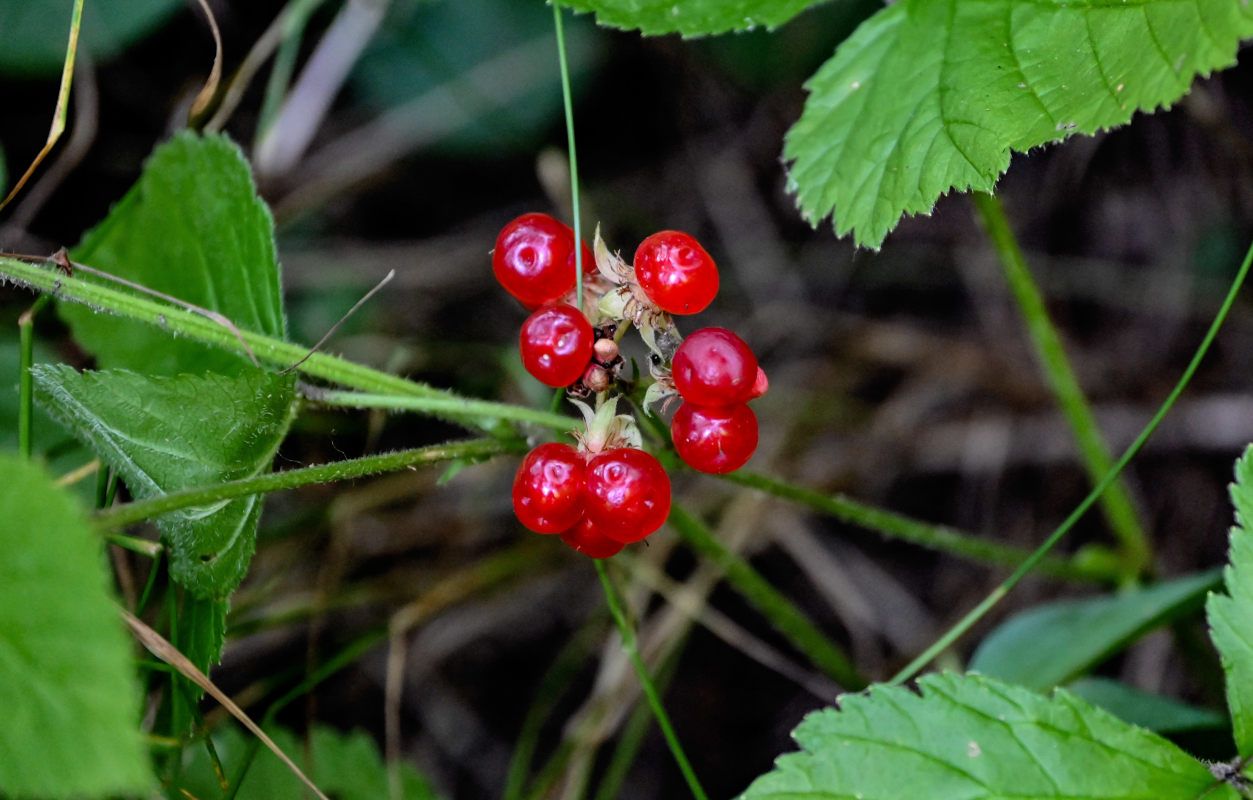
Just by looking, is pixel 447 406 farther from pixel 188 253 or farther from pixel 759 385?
pixel 188 253

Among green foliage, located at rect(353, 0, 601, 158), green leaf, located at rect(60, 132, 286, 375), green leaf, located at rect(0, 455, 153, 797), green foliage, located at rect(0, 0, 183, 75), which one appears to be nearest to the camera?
green leaf, located at rect(0, 455, 153, 797)

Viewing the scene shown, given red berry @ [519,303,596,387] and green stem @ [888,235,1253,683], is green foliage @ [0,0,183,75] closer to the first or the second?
red berry @ [519,303,596,387]

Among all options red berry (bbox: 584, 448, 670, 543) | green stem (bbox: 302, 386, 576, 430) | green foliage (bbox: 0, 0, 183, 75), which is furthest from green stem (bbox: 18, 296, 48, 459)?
green foliage (bbox: 0, 0, 183, 75)

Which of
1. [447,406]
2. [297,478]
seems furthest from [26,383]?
[447,406]

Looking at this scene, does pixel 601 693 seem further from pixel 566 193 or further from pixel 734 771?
pixel 566 193

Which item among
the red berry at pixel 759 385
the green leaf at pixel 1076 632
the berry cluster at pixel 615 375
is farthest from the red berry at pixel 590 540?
the green leaf at pixel 1076 632

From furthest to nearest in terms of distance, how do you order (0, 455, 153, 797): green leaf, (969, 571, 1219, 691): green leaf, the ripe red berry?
(969, 571, 1219, 691): green leaf
the ripe red berry
(0, 455, 153, 797): green leaf
